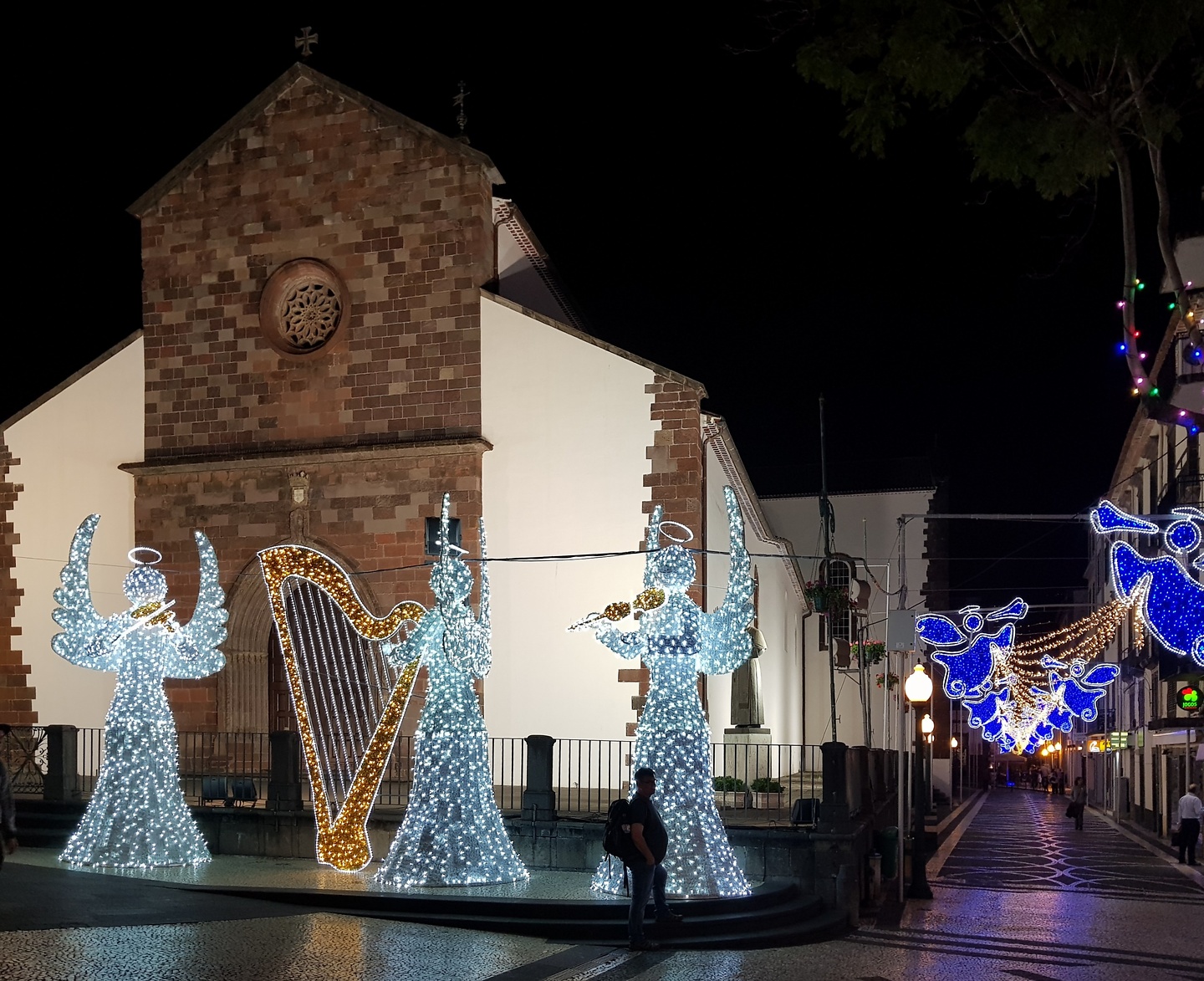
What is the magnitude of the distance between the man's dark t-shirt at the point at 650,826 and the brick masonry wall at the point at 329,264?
10.4 meters

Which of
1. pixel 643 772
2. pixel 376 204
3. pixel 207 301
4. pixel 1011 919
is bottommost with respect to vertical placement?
pixel 1011 919

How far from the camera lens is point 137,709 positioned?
14922 millimetres

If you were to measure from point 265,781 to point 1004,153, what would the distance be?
1380 cm

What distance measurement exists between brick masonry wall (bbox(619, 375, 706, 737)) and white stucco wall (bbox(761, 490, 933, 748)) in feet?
66.2

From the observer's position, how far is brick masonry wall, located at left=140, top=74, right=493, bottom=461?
71.6 ft

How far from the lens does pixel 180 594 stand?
874 inches

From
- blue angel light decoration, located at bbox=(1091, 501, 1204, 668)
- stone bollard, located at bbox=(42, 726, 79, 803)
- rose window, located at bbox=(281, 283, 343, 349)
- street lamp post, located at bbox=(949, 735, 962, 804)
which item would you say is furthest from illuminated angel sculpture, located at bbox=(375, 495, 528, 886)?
street lamp post, located at bbox=(949, 735, 962, 804)

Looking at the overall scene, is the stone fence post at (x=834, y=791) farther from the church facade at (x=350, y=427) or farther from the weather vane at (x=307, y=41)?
the weather vane at (x=307, y=41)

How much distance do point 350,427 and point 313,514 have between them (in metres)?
1.51

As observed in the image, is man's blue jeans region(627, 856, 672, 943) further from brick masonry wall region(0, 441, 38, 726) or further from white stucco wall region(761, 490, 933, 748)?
white stucco wall region(761, 490, 933, 748)

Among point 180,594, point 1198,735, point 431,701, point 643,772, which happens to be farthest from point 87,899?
point 1198,735

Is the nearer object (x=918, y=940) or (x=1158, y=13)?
(x=1158, y=13)

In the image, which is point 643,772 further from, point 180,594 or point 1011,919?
point 180,594

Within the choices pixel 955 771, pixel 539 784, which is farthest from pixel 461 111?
pixel 955 771
